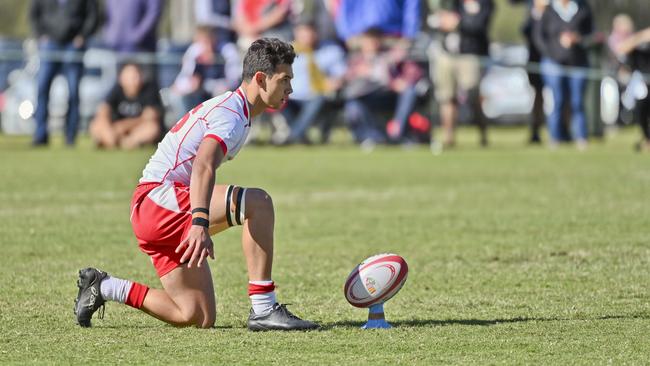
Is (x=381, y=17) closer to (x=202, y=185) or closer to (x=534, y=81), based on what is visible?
(x=534, y=81)

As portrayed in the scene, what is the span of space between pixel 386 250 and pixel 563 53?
13377 millimetres

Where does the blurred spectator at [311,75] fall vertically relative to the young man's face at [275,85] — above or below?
below

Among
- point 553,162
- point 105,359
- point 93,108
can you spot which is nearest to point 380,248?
point 105,359

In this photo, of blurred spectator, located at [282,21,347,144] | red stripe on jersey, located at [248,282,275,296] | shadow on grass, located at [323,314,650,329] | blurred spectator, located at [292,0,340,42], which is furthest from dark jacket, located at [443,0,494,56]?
red stripe on jersey, located at [248,282,275,296]

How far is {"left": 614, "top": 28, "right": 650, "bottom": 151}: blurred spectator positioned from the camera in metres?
21.7

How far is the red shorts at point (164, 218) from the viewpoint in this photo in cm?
705

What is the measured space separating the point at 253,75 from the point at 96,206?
23.1 ft

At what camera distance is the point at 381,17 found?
938 inches

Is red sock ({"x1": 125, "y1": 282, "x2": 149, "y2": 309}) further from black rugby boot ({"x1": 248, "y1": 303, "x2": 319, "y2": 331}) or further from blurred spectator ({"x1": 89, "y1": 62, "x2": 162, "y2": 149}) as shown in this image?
blurred spectator ({"x1": 89, "y1": 62, "x2": 162, "y2": 149})

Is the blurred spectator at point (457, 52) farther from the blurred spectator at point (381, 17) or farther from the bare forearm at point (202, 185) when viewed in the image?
the bare forearm at point (202, 185)

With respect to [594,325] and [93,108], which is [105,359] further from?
[93,108]

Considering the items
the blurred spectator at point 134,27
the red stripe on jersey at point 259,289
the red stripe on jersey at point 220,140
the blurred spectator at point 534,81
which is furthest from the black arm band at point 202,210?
the blurred spectator at point 534,81

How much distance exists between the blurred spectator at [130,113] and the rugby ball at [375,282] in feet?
51.3

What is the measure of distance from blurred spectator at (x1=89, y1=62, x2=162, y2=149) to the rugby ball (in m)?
15.6
